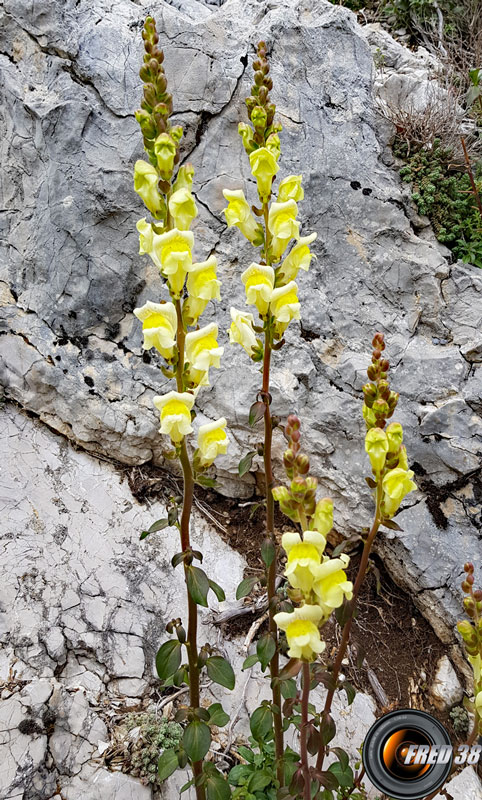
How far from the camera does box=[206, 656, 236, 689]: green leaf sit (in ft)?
6.04

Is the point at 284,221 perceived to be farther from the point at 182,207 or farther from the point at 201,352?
the point at 201,352

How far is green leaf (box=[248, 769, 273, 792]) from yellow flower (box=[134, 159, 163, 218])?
1.98 meters

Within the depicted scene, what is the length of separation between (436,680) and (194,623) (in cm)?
161

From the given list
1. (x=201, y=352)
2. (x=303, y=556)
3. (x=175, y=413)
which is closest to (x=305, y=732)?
(x=303, y=556)

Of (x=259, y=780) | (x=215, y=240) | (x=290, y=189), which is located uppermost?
(x=290, y=189)

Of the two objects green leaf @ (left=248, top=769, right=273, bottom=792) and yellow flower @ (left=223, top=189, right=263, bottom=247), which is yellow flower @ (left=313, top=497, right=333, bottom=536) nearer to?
yellow flower @ (left=223, top=189, right=263, bottom=247)

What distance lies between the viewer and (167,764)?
1.97 metres

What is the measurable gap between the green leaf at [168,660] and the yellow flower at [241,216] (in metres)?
1.36

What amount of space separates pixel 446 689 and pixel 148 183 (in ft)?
8.78

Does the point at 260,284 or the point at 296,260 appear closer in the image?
the point at 260,284

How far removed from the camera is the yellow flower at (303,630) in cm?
140

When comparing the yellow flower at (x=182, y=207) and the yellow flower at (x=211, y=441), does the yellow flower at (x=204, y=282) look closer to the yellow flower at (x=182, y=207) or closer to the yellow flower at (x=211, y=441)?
the yellow flower at (x=182, y=207)

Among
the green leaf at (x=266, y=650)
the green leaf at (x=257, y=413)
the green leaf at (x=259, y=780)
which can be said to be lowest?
the green leaf at (x=259, y=780)

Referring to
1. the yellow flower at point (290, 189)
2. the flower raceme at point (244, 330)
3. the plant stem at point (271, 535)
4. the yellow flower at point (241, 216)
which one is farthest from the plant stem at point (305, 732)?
the yellow flower at point (290, 189)
